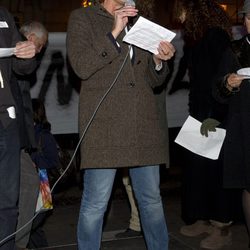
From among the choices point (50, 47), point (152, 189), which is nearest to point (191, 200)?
point (152, 189)

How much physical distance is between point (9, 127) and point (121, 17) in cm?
92

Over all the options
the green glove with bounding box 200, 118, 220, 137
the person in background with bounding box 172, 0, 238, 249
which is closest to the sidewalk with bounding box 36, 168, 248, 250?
the person in background with bounding box 172, 0, 238, 249

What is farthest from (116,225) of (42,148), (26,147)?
(26,147)

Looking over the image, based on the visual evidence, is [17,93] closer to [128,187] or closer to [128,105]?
[128,105]

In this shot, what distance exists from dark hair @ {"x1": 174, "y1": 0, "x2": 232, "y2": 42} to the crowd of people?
2.1 inches

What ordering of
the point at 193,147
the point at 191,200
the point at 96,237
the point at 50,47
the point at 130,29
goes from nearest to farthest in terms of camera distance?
the point at 130,29 → the point at 96,237 → the point at 193,147 → the point at 191,200 → the point at 50,47

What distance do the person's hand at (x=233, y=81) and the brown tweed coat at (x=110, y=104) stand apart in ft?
1.57

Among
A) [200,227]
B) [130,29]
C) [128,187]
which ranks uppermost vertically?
[130,29]

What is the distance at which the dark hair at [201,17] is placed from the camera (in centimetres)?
490

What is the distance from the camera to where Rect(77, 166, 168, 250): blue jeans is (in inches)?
159

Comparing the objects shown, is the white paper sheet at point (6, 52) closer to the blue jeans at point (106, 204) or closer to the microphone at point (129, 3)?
the microphone at point (129, 3)

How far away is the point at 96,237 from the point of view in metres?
4.10

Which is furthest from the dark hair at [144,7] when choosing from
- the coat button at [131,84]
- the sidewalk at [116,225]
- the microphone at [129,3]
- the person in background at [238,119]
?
the sidewalk at [116,225]

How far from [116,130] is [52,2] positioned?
371 inches
